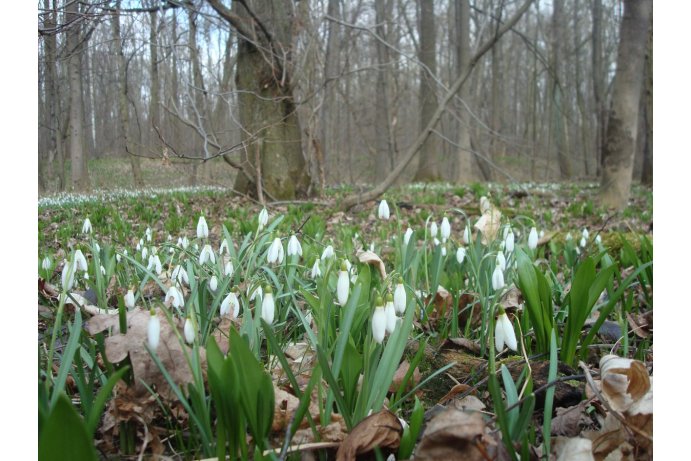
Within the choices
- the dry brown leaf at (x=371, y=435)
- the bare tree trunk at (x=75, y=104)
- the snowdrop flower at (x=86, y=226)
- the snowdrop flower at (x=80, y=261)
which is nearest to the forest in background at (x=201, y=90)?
the bare tree trunk at (x=75, y=104)

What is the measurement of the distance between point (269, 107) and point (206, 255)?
3.55 ft

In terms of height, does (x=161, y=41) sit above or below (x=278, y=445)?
above

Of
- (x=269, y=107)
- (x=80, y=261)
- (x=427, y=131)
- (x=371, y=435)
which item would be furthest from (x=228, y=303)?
(x=427, y=131)

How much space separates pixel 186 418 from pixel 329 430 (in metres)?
0.30

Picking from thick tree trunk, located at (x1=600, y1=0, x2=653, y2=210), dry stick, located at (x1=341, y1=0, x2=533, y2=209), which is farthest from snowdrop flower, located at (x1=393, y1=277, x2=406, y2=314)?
thick tree trunk, located at (x1=600, y1=0, x2=653, y2=210)

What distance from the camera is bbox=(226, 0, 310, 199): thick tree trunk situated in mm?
2383

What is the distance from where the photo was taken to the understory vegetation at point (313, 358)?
86cm

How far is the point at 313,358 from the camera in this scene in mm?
1339

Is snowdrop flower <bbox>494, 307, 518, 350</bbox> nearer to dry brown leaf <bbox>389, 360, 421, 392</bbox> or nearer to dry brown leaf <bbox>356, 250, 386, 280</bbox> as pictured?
dry brown leaf <bbox>389, 360, 421, 392</bbox>

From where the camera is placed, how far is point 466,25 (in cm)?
952

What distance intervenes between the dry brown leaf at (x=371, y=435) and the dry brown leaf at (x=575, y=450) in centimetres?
26
